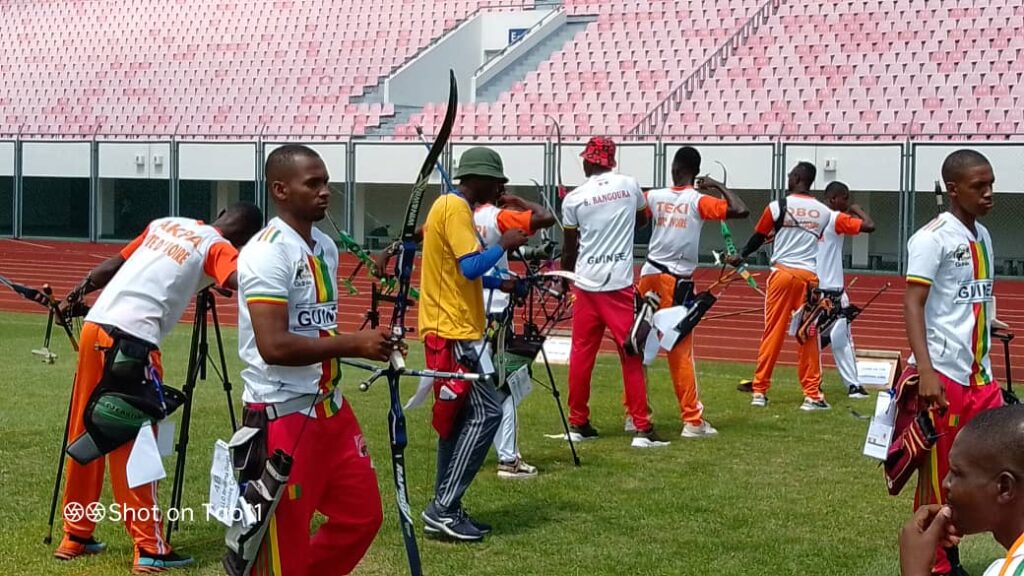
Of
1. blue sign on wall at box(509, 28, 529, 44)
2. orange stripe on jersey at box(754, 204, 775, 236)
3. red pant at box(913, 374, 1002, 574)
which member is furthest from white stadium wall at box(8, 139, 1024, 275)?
red pant at box(913, 374, 1002, 574)

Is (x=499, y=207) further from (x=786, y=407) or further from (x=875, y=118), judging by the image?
(x=875, y=118)

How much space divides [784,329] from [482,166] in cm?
537

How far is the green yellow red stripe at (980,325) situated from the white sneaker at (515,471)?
10.4 ft

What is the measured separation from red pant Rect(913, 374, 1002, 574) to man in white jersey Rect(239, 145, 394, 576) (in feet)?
8.14

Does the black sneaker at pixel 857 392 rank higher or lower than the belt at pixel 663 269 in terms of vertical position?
lower

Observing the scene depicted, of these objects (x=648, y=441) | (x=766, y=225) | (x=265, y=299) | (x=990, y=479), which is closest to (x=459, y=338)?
(x=265, y=299)

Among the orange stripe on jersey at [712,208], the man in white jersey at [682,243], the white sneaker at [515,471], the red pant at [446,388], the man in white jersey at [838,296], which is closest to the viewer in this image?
the red pant at [446,388]

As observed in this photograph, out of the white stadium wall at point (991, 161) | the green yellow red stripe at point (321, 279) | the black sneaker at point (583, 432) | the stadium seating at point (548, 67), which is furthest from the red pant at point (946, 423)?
the stadium seating at point (548, 67)

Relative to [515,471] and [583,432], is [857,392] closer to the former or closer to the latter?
[583,432]

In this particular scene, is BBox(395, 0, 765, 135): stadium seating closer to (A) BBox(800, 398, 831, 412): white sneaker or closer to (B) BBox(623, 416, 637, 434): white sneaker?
(A) BBox(800, 398, 831, 412): white sneaker

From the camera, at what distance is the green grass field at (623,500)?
20.8 ft

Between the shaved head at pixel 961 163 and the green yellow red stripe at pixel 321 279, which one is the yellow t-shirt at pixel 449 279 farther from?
the shaved head at pixel 961 163

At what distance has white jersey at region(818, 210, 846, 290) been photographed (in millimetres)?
11594

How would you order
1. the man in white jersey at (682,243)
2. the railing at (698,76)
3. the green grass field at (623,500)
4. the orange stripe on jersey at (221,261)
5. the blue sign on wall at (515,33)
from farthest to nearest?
1. the blue sign on wall at (515,33)
2. the railing at (698,76)
3. the man in white jersey at (682,243)
4. the green grass field at (623,500)
5. the orange stripe on jersey at (221,261)
